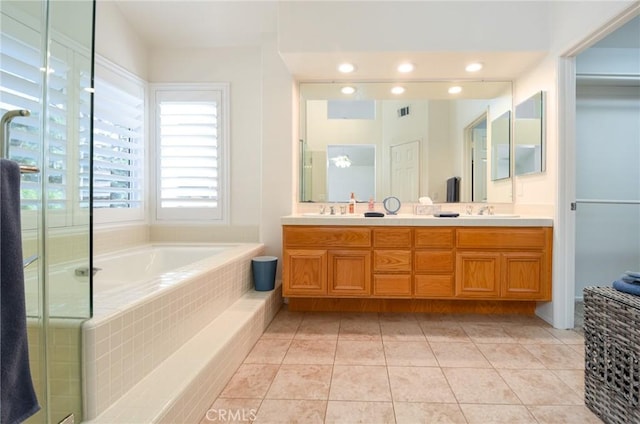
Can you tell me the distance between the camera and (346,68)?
2.88 metres

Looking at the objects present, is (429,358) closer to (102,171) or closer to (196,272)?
(196,272)

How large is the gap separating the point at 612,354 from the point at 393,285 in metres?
1.40

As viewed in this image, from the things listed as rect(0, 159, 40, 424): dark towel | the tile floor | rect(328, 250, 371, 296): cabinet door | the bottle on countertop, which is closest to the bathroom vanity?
rect(328, 250, 371, 296): cabinet door

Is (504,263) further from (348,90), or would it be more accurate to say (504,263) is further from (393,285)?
(348,90)

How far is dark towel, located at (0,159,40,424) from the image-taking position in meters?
0.85

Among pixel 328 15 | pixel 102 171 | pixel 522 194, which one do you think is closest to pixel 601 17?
pixel 522 194

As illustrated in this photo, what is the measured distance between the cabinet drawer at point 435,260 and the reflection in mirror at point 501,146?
43.2 inches

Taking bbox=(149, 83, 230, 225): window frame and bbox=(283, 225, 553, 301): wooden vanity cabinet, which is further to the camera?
bbox=(149, 83, 230, 225): window frame

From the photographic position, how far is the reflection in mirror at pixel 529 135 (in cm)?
263

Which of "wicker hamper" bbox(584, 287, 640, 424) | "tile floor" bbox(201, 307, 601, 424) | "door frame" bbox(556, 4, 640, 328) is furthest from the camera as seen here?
"door frame" bbox(556, 4, 640, 328)

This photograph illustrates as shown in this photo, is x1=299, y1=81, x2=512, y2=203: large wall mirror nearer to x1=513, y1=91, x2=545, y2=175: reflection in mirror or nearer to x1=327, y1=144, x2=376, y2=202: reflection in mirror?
x1=327, y1=144, x2=376, y2=202: reflection in mirror

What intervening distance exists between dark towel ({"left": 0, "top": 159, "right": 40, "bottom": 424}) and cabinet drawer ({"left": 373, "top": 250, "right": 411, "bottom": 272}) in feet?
6.99

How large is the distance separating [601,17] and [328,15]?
179 centimetres

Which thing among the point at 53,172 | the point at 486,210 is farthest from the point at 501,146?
the point at 53,172
